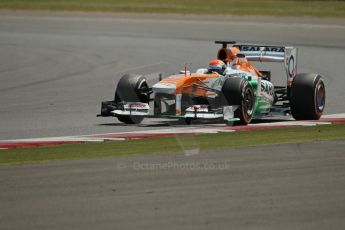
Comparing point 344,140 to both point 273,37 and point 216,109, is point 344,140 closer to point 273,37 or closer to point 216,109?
point 216,109

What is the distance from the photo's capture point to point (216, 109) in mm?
16141

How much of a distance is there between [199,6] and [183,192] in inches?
1618

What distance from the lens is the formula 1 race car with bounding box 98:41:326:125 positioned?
52.6ft

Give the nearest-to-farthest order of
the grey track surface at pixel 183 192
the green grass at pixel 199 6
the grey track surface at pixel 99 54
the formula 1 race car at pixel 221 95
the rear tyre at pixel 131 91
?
1. the grey track surface at pixel 183 192
2. the formula 1 race car at pixel 221 95
3. the rear tyre at pixel 131 91
4. the grey track surface at pixel 99 54
5. the green grass at pixel 199 6

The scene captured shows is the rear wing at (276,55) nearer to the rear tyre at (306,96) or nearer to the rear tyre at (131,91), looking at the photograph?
the rear tyre at (306,96)

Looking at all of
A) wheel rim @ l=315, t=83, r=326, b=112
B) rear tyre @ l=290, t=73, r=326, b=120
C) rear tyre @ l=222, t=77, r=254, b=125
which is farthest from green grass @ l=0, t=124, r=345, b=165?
wheel rim @ l=315, t=83, r=326, b=112

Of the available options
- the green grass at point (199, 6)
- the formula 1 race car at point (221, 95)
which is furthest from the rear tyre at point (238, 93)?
the green grass at point (199, 6)

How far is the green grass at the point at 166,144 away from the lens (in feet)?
42.7

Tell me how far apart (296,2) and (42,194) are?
Result: 42575mm

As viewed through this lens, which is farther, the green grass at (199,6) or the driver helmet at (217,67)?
the green grass at (199,6)

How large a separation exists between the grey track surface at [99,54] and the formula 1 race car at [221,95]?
0.42 metres

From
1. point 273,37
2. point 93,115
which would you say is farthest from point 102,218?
point 273,37

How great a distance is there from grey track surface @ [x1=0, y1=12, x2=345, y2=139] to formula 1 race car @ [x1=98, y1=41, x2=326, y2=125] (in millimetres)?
422

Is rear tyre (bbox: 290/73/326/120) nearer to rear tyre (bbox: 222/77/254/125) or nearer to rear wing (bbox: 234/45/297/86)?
rear wing (bbox: 234/45/297/86)
